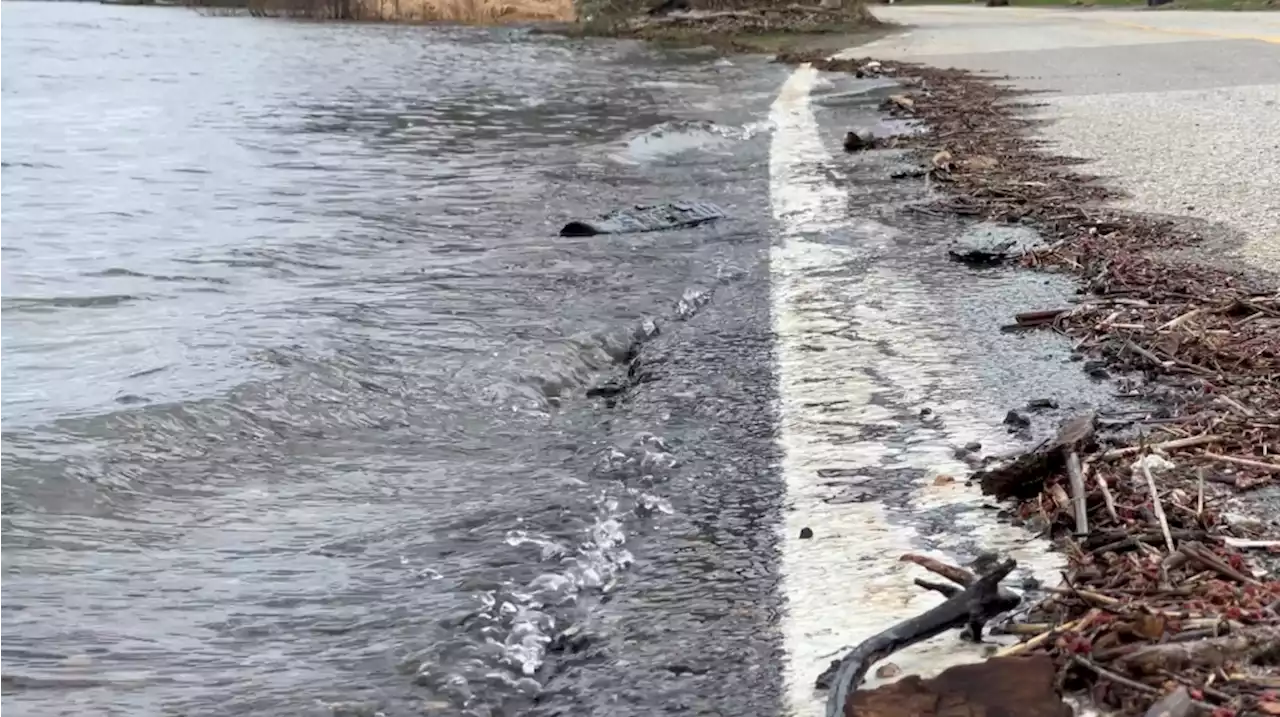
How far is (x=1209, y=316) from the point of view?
3295 millimetres

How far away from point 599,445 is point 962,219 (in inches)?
102

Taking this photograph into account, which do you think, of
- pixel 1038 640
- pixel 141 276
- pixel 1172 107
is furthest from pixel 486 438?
pixel 1172 107

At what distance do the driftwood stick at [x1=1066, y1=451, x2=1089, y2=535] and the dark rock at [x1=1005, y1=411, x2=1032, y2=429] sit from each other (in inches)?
14.1

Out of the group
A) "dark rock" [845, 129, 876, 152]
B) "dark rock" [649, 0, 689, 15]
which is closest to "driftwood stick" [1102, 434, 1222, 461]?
"dark rock" [845, 129, 876, 152]

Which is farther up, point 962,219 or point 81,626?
point 962,219

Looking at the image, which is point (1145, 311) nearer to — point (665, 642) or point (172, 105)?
point (665, 642)

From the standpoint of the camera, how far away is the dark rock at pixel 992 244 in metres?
4.39

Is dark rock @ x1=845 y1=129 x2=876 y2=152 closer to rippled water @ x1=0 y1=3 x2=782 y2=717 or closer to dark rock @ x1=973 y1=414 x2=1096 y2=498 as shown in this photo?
rippled water @ x1=0 y1=3 x2=782 y2=717

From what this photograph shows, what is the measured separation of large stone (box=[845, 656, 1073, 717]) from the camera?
163 cm

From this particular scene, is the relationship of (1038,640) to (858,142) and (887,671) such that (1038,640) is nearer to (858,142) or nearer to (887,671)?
(887,671)

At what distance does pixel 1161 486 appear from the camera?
227cm

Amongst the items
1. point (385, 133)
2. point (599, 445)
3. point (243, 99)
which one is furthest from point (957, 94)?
point (599, 445)

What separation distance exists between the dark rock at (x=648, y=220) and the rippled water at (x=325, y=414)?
0.47ft

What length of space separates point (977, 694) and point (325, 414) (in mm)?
2288
